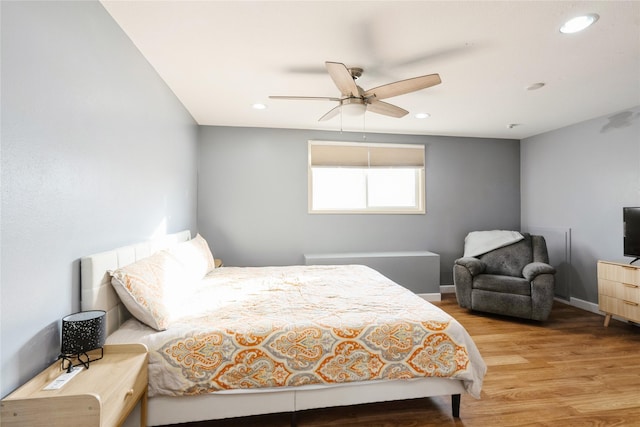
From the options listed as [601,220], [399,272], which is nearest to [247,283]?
[399,272]

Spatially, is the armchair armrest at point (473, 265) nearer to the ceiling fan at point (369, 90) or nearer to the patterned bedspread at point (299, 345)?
the patterned bedspread at point (299, 345)

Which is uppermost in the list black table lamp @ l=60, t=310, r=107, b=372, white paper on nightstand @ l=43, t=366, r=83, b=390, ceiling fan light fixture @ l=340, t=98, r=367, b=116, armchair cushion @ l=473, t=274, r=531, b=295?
ceiling fan light fixture @ l=340, t=98, r=367, b=116

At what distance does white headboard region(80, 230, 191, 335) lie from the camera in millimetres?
1550

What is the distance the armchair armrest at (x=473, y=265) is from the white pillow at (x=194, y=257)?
307cm

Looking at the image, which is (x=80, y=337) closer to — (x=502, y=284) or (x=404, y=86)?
(x=404, y=86)

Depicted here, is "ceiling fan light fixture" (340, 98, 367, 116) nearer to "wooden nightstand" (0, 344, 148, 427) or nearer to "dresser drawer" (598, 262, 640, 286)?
"wooden nightstand" (0, 344, 148, 427)

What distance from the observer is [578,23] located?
1920 millimetres

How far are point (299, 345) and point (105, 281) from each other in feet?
3.68

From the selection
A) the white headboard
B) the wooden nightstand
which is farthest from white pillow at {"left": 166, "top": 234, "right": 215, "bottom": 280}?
the wooden nightstand

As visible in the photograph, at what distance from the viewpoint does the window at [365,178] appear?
4.62 m

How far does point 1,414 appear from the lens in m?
1.06

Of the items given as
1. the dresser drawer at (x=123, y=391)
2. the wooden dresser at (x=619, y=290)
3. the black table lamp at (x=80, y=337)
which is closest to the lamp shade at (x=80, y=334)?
the black table lamp at (x=80, y=337)

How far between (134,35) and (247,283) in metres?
2.06

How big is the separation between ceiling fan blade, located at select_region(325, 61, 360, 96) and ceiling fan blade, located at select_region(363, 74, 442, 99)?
0.15 m
